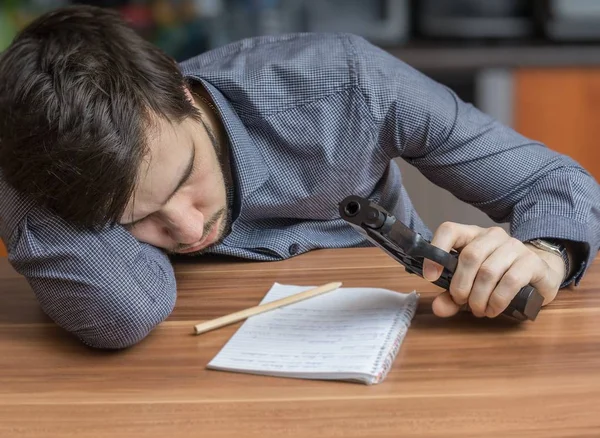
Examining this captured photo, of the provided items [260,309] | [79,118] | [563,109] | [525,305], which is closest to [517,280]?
[525,305]

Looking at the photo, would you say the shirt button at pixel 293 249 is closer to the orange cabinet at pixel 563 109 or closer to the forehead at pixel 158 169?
the forehead at pixel 158 169

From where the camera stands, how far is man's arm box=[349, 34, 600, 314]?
1168mm

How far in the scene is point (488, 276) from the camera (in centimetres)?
92

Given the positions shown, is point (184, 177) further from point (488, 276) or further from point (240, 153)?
point (488, 276)

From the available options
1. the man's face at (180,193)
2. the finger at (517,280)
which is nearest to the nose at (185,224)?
the man's face at (180,193)

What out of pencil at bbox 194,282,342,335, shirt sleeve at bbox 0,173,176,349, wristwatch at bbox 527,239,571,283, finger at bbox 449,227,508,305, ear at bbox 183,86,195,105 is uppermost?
ear at bbox 183,86,195,105

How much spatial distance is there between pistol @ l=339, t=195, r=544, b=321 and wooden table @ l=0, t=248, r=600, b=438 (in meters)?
0.02

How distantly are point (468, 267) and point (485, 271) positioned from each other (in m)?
0.02

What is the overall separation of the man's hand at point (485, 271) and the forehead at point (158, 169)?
0.30m

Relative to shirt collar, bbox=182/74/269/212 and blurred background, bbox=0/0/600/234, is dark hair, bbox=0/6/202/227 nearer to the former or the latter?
shirt collar, bbox=182/74/269/212

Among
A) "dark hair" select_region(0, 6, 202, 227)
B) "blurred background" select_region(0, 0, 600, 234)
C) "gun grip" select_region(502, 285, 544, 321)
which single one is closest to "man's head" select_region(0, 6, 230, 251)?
"dark hair" select_region(0, 6, 202, 227)

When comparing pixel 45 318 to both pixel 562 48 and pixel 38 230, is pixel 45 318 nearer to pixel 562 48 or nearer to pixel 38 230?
pixel 38 230

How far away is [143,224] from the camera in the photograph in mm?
1083

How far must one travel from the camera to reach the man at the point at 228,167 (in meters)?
0.99
